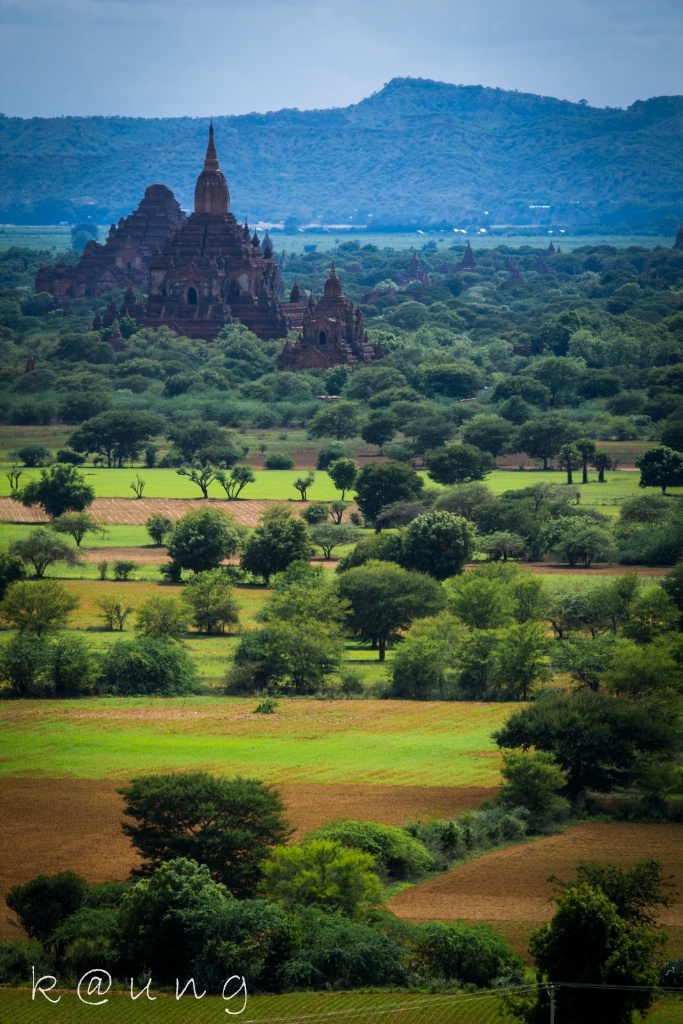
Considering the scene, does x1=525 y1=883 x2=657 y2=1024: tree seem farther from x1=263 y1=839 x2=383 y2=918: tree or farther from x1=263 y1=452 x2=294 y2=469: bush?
x1=263 y1=452 x2=294 y2=469: bush

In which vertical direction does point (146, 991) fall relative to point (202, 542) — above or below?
below

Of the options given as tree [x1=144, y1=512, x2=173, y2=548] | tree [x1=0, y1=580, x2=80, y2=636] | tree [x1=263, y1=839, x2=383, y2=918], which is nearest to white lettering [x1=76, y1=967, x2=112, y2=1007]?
tree [x1=263, y1=839, x2=383, y2=918]

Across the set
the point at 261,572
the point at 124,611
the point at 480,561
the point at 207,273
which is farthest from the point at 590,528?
the point at 207,273

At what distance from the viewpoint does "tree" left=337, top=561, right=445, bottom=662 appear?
6309cm

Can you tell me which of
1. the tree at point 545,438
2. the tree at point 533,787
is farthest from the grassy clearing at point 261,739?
the tree at point 545,438

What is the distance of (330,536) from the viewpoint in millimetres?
78688

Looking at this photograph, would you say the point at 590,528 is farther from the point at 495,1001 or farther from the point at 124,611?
the point at 495,1001

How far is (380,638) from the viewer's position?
63.8m

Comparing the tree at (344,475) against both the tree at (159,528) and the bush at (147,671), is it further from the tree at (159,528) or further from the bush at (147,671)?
the bush at (147,671)

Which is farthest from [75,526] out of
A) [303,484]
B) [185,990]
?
[185,990]

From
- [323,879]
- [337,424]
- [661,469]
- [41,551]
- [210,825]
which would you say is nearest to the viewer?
[323,879]

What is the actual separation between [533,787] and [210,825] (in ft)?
28.4

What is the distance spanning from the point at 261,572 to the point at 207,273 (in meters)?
91.6

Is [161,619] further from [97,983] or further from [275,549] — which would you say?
[97,983]
